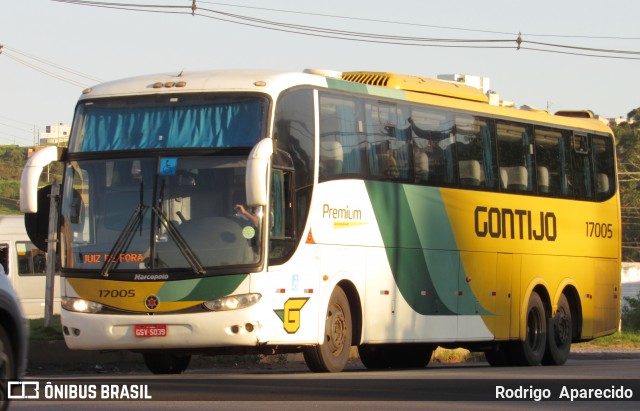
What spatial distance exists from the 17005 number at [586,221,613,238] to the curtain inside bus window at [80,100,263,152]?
9.84m

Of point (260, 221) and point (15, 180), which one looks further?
point (15, 180)

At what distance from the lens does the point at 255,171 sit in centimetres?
1498

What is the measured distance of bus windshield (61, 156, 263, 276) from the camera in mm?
15711

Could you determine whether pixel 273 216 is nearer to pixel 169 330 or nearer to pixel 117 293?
pixel 169 330

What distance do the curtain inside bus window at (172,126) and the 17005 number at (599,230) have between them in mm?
9843

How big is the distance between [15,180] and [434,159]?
73851 mm

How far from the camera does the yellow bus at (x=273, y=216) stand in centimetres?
1571

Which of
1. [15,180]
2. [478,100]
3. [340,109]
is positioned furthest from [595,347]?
[15,180]

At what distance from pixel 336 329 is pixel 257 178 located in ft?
9.98

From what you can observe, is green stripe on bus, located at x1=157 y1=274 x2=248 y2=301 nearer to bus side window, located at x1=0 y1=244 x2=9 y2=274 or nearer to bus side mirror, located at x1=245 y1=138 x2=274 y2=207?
bus side mirror, located at x1=245 y1=138 x2=274 y2=207

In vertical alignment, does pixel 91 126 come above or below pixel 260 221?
above

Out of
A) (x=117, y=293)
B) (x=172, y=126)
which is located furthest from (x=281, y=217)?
(x=117, y=293)

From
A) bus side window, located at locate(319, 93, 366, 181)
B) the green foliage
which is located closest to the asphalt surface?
bus side window, located at locate(319, 93, 366, 181)

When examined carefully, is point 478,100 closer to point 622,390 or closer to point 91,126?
point 91,126
